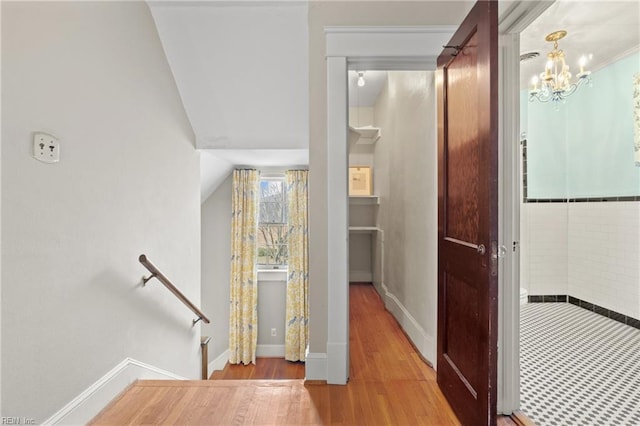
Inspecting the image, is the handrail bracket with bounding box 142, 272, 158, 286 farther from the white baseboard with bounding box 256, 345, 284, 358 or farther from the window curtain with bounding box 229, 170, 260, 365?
the white baseboard with bounding box 256, 345, 284, 358

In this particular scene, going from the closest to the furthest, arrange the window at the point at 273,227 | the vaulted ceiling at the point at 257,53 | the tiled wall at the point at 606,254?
the vaulted ceiling at the point at 257,53 < the tiled wall at the point at 606,254 < the window at the point at 273,227

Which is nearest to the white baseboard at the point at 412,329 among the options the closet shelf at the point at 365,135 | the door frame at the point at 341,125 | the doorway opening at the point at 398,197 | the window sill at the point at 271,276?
the doorway opening at the point at 398,197

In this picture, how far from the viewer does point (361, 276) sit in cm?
478

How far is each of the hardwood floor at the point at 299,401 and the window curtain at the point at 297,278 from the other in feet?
8.22

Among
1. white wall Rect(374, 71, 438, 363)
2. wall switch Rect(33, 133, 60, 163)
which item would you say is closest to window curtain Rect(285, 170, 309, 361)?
white wall Rect(374, 71, 438, 363)

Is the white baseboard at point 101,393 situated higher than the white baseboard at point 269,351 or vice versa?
the white baseboard at point 101,393

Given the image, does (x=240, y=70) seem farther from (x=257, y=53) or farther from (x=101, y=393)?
(x=101, y=393)

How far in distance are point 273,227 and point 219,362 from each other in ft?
7.16

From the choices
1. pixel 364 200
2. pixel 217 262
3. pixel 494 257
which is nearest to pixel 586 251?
pixel 364 200

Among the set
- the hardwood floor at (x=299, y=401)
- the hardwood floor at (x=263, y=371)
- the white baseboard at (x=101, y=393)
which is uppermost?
the white baseboard at (x=101, y=393)

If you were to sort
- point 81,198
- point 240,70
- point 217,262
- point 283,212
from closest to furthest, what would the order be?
point 81,198 → point 240,70 → point 217,262 → point 283,212

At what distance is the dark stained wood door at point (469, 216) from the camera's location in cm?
135

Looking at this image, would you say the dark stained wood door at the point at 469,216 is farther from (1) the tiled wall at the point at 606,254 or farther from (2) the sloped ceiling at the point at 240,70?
(1) the tiled wall at the point at 606,254

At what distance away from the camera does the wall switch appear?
4.61ft
